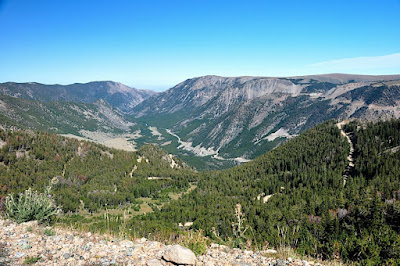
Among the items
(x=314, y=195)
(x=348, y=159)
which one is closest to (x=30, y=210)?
(x=314, y=195)

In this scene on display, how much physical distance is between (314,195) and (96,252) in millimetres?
69238

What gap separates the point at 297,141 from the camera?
126 meters

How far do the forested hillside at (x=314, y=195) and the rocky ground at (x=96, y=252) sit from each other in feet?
7.30

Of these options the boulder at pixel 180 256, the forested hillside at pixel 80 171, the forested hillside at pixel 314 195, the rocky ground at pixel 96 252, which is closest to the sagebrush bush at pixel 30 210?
the rocky ground at pixel 96 252

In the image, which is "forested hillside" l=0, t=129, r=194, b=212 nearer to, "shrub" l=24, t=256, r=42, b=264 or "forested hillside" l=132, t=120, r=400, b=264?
"forested hillside" l=132, t=120, r=400, b=264

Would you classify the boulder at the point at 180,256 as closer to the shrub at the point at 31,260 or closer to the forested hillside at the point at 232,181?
the shrub at the point at 31,260

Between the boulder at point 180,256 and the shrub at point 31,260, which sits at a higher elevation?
the shrub at point 31,260

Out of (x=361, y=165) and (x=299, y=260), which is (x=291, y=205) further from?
(x=299, y=260)

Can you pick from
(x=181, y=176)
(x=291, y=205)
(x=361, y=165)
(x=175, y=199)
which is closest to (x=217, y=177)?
(x=181, y=176)

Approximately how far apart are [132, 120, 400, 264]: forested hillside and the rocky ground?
223cm

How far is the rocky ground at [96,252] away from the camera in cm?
980

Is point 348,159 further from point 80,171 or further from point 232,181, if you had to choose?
point 80,171

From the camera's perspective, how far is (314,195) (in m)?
66.6

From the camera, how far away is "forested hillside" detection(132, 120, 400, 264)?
27.9 meters
